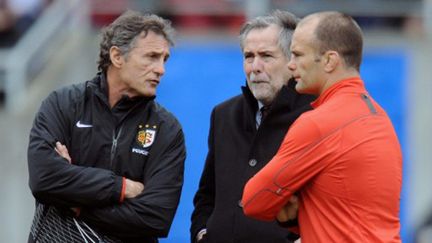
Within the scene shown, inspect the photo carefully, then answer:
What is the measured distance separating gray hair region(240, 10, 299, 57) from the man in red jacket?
0.90 meters

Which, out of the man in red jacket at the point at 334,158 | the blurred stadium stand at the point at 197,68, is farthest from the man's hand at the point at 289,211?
the blurred stadium stand at the point at 197,68

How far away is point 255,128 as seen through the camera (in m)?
6.29

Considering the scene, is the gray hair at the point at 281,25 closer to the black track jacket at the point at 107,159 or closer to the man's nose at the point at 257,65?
the man's nose at the point at 257,65

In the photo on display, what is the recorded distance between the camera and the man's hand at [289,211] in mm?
5305

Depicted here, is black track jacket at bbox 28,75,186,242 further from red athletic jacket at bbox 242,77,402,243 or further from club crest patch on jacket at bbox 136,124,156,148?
red athletic jacket at bbox 242,77,402,243

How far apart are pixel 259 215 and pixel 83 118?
1189mm

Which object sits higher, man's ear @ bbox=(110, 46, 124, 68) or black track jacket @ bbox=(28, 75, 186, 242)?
man's ear @ bbox=(110, 46, 124, 68)

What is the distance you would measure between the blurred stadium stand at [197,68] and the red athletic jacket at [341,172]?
6.26 metres

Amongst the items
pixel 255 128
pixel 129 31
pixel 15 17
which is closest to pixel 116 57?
pixel 129 31

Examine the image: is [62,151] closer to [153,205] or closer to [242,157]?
[153,205]

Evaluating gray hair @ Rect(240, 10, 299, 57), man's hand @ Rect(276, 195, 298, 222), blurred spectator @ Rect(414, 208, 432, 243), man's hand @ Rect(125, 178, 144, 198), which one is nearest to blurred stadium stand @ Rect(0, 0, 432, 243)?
blurred spectator @ Rect(414, 208, 432, 243)

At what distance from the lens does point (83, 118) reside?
6035 mm

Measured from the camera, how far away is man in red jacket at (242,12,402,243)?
512cm

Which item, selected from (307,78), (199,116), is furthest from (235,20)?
(307,78)
